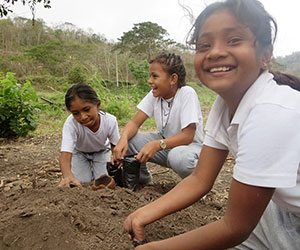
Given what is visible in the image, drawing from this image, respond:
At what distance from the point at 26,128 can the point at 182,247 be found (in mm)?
4143

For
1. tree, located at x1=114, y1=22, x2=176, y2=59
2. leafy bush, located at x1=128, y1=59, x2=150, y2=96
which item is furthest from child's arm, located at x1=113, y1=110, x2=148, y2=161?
tree, located at x1=114, y1=22, x2=176, y2=59

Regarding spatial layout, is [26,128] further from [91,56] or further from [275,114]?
[91,56]

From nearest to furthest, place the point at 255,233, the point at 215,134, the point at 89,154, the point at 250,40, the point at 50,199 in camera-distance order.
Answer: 1. the point at 250,40
2. the point at 215,134
3. the point at 255,233
4. the point at 50,199
5. the point at 89,154

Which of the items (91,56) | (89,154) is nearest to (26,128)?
(89,154)

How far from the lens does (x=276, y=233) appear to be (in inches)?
43.4

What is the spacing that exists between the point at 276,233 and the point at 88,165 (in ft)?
6.83

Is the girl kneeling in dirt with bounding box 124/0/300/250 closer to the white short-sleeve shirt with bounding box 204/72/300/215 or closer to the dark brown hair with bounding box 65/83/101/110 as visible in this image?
the white short-sleeve shirt with bounding box 204/72/300/215

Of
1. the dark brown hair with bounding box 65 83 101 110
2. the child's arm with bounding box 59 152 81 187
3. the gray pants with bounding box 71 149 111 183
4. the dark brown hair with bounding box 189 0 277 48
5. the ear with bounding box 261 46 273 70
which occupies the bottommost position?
the gray pants with bounding box 71 149 111 183

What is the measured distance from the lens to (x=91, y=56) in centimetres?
1958

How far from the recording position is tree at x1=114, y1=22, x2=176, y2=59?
790 inches

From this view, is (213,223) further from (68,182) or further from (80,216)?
(68,182)

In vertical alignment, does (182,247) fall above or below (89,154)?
above

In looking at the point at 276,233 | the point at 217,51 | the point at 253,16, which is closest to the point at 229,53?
the point at 217,51

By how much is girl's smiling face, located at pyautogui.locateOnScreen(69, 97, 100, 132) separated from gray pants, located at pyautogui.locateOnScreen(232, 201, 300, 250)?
157cm
